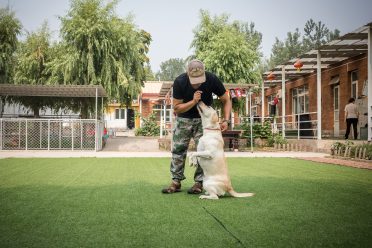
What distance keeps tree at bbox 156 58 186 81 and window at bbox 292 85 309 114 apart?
82.6 m

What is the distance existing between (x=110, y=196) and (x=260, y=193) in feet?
6.46

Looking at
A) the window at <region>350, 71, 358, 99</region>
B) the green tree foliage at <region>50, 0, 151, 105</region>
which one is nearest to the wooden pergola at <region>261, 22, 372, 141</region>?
the window at <region>350, 71, 358, 99</region>

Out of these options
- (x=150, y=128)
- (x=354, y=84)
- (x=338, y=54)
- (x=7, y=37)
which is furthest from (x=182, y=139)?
(x=150, y=128)

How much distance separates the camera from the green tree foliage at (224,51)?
72.8 feet

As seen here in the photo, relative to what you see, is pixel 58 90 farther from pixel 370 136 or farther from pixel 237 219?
pixel 237 219

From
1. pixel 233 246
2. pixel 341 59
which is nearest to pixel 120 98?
pixel 341 59

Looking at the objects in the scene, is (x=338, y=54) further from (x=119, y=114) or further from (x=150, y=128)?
(x=119, y=114)

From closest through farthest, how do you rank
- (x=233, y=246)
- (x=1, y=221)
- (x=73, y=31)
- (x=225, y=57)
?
(x=233, y=246) → (x=1, y=221) → (x=73, y=31) → (x=225, y=57)

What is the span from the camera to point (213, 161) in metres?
4.66

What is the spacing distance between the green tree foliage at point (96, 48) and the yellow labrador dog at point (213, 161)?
1495 cm

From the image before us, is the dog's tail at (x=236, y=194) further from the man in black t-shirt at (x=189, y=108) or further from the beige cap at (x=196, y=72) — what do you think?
the beige cap at (x=196, y=72)

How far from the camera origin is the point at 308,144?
53.9 ft

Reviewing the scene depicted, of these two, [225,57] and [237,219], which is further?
[225,57]

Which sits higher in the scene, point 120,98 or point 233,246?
point 120,98
